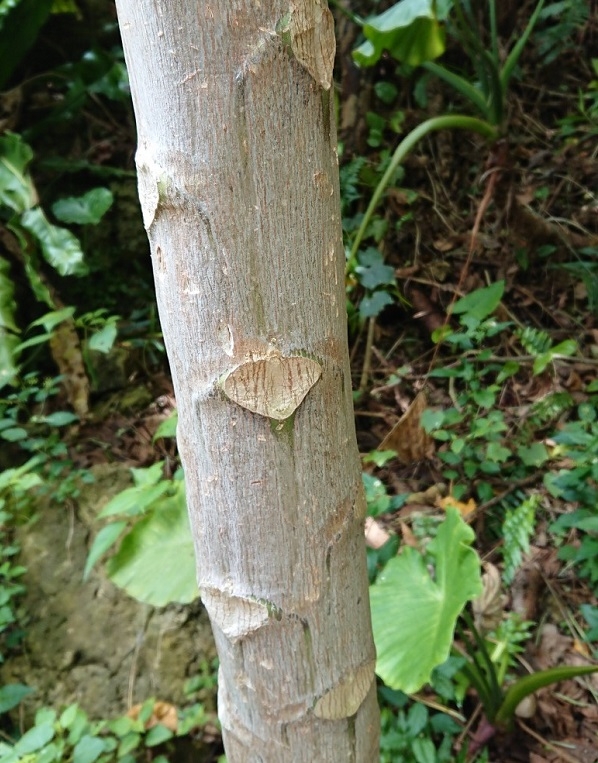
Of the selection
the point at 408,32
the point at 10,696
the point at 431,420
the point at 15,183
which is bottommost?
the point at 10,696

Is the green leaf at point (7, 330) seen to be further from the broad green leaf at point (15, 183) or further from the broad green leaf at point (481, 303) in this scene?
the broad green leaf at point (481, 303)

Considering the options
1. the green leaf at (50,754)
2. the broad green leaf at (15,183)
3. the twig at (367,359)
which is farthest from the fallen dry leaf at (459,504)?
the broad green leaf at (15,183)

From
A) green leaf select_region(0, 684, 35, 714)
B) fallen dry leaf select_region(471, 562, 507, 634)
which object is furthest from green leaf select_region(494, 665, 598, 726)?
green leaf select_region(0, 684, 35, 714)

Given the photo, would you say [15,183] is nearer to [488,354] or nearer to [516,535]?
[488,354]

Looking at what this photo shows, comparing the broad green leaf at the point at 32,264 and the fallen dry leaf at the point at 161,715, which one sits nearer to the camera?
the fallen dry leaf at the point at 161,715

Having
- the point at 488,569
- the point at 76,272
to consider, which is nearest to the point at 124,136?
the point at 76,272

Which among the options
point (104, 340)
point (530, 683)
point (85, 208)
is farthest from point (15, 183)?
point (530, 683)
